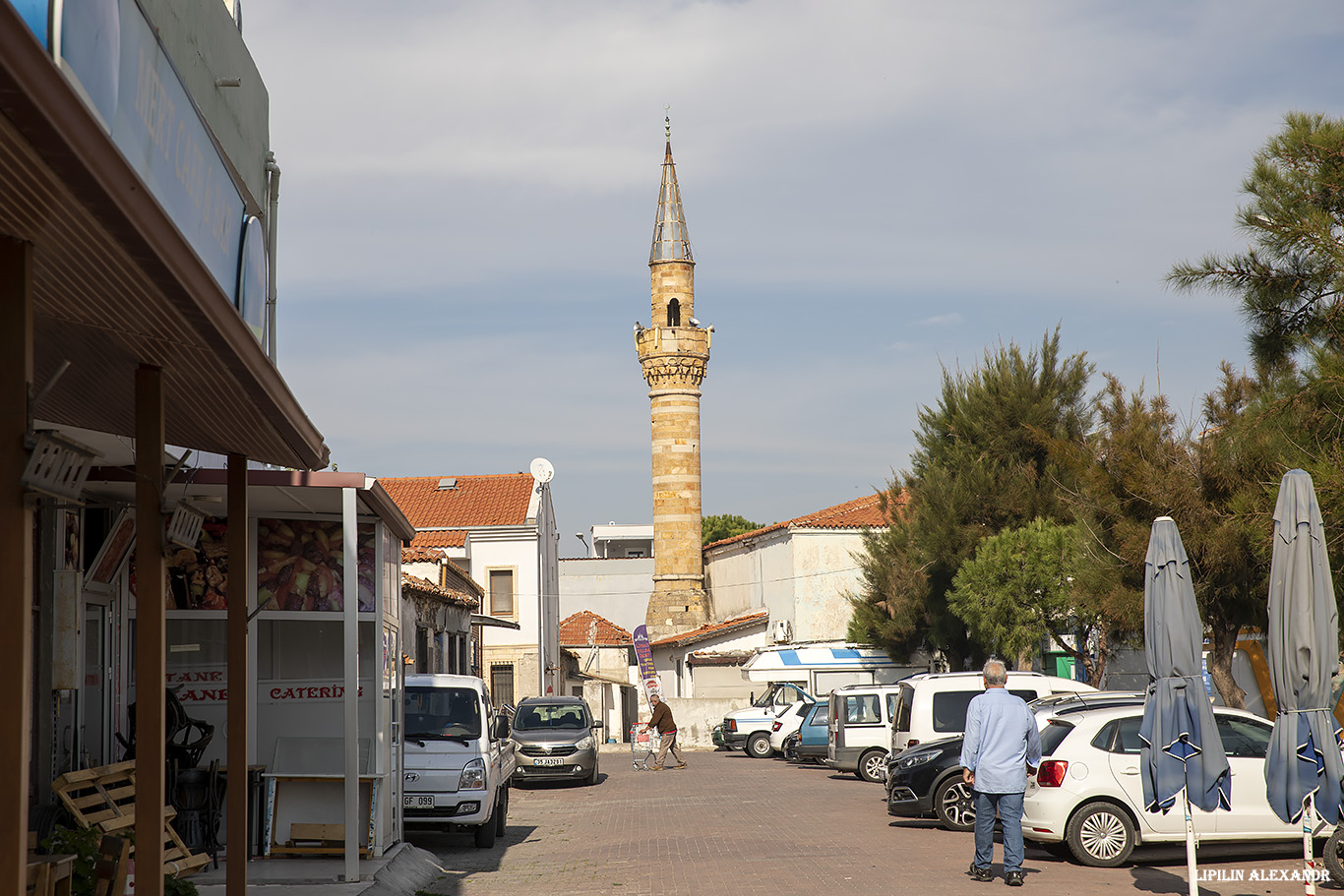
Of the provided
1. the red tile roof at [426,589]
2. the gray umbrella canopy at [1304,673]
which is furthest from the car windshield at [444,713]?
the gray umbrella canopy at [1304,673]

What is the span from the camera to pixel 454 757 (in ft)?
49.4

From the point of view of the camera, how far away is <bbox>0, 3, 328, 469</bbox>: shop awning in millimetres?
3646

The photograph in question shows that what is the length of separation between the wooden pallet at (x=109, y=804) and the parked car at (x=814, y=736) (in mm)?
19689

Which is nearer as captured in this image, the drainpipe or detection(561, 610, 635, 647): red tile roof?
the drainpipe

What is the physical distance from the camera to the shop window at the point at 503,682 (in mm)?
46281

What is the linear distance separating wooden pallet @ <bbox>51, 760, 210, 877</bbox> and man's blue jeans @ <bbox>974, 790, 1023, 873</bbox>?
21.9 feet

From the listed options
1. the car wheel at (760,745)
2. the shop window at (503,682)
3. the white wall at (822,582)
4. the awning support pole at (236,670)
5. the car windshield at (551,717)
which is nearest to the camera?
the awning support pole at (236,670)

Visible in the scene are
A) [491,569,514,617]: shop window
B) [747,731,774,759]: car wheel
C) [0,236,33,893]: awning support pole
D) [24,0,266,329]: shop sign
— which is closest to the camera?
[0,236,33,893]: awning support pole

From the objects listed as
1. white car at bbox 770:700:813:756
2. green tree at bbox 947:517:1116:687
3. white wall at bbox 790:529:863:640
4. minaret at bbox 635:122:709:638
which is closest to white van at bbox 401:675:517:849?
green tree at bbox 947:517:1116:687

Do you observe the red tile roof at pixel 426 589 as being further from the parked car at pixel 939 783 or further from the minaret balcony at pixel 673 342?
the minaret balcony at pixel 673 342

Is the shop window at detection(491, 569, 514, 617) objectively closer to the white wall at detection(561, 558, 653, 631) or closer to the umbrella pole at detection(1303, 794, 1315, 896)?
the white wall at detection(561, 558, 653, 631)

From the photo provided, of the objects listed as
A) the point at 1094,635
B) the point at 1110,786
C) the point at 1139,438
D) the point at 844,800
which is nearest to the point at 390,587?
the point at 1110,786

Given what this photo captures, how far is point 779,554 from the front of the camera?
178ft

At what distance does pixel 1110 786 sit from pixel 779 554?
4175cm
